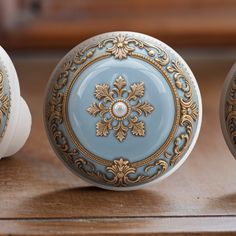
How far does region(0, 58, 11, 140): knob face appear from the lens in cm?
62

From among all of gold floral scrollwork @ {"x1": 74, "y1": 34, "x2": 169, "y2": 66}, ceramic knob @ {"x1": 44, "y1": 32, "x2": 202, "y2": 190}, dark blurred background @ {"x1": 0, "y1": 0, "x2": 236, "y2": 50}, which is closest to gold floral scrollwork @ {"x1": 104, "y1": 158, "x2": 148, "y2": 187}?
ceramic knob @ {"x1": 44, "y1": 32, "x2": 202, "y2": 190}

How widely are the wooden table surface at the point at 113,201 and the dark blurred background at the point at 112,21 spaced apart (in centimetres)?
74

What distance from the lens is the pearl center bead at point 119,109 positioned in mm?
593

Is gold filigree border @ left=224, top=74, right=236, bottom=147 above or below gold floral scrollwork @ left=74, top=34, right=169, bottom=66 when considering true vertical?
below

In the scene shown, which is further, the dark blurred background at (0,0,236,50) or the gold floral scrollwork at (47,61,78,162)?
the dark blurred background at (0,0,236,50)

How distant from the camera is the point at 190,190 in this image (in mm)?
634

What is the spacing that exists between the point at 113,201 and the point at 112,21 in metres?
1.01

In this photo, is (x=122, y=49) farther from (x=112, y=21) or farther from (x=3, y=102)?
(x=112, y=21)

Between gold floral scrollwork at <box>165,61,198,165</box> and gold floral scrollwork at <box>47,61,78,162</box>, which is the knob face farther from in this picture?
gold floral scrollwork at <box>165,61,198,165</box>

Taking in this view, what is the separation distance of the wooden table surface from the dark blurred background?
0.74 meters

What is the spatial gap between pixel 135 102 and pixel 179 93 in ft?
0.15

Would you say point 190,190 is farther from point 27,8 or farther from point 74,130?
point 27,8

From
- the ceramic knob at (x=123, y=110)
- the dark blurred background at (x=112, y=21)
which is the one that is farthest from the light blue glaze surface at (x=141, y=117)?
the dark blurred background at (x=112, y=21)

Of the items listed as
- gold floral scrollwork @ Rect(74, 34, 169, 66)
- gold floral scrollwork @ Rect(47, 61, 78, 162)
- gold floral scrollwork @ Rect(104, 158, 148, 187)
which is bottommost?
gold floral scrollwork @ Rect(104, 158, 148, 187)
